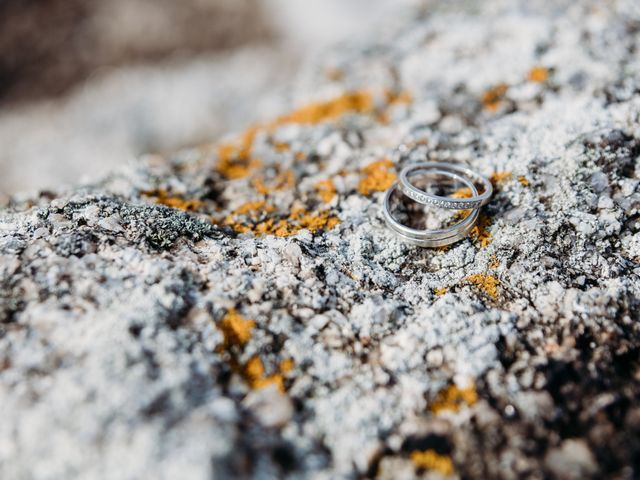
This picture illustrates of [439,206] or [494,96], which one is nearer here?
[439,206]

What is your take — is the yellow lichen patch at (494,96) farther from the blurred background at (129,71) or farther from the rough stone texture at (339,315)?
the blurred background at (129,71)

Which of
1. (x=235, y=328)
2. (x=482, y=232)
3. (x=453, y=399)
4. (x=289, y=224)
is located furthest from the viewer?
(x=289, y=224)

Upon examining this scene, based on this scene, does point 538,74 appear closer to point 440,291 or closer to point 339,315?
point 440,291

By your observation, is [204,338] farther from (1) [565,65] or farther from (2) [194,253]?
(1) [565,65]

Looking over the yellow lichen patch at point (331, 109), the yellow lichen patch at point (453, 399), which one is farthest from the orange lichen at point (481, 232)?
the yellow lichen patch at point (331, 109)

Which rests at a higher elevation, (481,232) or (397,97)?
(397,97)

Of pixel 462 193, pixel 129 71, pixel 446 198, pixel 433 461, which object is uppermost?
pixel 446 198

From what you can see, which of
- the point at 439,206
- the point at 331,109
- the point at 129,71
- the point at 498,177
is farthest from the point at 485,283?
the point at 129,71
